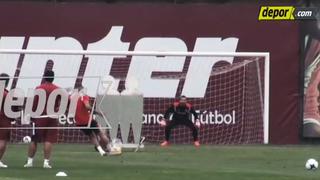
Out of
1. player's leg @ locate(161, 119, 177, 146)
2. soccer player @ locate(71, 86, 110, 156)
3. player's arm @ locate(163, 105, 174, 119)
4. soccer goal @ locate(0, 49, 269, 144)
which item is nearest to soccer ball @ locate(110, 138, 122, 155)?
soccer player @ locate(71, 86, 110, 156)

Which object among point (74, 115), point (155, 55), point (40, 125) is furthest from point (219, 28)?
point (40, 125)

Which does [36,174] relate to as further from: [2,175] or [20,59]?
[20,59]

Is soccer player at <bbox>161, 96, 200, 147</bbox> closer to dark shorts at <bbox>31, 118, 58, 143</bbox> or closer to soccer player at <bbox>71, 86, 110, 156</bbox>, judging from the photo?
soccer player at <bbox>71, 86, 110, 156</bbox>

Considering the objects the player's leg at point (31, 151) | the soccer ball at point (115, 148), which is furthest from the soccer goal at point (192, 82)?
the player's leg at point (31, 151)

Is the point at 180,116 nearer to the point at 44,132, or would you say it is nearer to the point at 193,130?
the point at 193,130

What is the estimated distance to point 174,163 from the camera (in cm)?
2069

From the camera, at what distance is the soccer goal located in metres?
29.7

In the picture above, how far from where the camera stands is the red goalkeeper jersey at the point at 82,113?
926 inches

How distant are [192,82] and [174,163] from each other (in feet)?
32.7

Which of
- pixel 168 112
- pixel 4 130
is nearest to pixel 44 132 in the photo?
pixel 4 130

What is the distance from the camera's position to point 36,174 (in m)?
17.1

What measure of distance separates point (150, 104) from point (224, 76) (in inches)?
110

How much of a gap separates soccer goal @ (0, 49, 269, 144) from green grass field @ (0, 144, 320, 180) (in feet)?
6.76

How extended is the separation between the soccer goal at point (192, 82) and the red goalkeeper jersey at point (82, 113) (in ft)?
18.2
